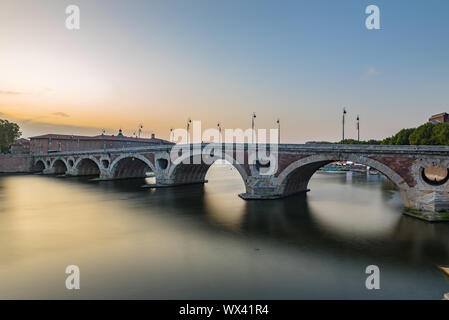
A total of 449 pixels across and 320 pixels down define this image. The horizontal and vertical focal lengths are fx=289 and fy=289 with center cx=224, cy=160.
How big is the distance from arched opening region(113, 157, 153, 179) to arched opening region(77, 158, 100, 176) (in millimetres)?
17352

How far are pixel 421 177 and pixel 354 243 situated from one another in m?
12.0

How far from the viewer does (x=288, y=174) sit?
36969 mm

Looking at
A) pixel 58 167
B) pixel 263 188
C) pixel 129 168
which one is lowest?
pixel 263 188

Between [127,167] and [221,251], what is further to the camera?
[127,167]

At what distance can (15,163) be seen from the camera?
98.6 metres

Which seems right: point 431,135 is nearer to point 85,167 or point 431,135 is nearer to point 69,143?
point 85,167

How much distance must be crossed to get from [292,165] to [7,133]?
368 ft

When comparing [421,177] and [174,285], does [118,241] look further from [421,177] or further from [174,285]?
[421,177]

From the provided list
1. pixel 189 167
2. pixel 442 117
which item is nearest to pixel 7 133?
pixel 189 167

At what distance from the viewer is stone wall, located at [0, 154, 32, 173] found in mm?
97438

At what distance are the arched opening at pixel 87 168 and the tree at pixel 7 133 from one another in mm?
46117

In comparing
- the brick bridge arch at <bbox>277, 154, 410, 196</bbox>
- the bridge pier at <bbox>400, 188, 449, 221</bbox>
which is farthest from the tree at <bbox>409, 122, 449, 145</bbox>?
the bridge pier at <bbox>400, 188, 449, 221</bbox>

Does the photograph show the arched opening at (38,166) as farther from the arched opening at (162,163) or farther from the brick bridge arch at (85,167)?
the arched opening at (162,163)
